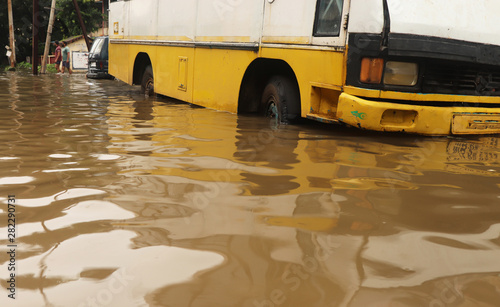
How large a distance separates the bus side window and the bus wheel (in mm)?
5423

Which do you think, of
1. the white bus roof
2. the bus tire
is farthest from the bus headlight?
the bus tire

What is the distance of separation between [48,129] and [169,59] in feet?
11.3

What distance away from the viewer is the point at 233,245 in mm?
2389

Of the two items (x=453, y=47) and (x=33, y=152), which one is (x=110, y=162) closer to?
(x=33, y=152)

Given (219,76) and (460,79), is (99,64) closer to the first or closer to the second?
(219,76)

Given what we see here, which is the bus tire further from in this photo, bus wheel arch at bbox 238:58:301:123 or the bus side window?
the bus side window

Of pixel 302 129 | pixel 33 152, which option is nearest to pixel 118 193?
pixel 33 152

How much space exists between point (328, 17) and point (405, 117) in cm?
119

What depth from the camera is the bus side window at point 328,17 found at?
5.07 meters

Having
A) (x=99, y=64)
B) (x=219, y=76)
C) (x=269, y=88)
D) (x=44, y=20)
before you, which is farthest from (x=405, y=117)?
(x=44, y=20)

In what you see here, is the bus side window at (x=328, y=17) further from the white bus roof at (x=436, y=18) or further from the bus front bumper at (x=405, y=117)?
the bus front bumper at (x=405, y=117)

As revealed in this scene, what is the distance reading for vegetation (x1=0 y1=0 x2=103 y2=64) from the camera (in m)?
41.5

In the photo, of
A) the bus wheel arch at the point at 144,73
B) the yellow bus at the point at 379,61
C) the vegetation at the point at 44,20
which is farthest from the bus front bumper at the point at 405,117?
the vegetation at the point at 44,20

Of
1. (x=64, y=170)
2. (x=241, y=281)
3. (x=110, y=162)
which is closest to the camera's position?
(x=241, y=281)
